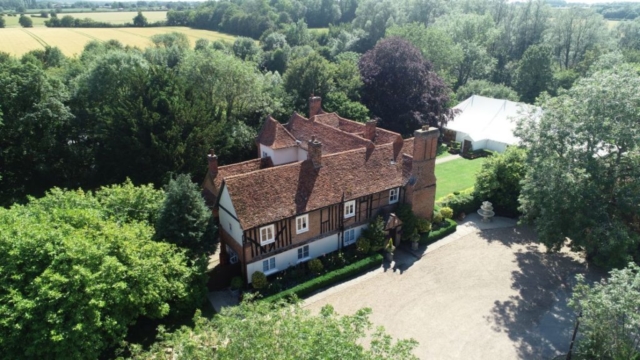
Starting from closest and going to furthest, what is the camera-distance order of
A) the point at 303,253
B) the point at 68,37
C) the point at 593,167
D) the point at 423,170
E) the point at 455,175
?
the point at 593,167
the point at 303,253
the point at 423,170
the point at 455,175
the point at 68,37

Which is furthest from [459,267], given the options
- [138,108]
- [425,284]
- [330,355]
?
[138,108]

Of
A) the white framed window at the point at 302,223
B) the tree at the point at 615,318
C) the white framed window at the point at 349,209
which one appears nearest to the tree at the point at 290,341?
the tree at the point at 615,318

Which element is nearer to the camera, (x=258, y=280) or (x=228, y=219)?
(x=258, y=280)

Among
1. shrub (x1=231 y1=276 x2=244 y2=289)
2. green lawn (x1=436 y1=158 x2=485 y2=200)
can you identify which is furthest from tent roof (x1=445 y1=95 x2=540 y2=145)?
shrub (x1=231 y1=276 x2=244 y2=289)

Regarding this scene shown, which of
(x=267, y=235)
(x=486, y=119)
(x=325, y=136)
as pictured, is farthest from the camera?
(x=486, y=119)

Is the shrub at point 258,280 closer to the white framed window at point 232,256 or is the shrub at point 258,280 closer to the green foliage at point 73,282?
the white framed window at point 232,256

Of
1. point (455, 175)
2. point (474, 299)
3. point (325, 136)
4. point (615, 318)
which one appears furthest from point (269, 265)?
point (455, 175)

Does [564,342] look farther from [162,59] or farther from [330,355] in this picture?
[162,59]

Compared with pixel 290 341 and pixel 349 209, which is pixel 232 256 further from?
pixel 290 341
